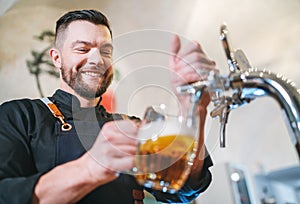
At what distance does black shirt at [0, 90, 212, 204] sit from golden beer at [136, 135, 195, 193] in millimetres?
241

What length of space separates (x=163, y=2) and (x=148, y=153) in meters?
1.47

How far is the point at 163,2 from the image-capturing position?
5.92 ft

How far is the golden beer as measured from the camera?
0.45 metres

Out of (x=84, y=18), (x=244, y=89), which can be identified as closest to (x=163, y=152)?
(x=244, y=89)

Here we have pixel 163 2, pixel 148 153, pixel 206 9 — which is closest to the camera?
pixel 148 153

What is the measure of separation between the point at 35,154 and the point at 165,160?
391mm

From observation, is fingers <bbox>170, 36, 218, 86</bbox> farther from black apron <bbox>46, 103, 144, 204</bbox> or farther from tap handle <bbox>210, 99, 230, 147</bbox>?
black apron <bbox>46, 103, 144, 204</bbox>

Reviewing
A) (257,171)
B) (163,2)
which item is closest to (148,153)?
(163,2)

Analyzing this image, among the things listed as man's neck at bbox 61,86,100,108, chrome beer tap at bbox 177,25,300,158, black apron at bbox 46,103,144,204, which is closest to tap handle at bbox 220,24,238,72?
A: chrome beer tap at bbox 177,25,300,158

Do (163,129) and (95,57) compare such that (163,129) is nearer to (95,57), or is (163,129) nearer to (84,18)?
(95,57)

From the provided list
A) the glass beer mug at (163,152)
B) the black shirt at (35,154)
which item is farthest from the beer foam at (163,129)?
the black shirt at (35,154)

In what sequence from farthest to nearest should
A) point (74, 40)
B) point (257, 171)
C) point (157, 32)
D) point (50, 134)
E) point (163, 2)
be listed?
1. point (257, 171)
2. point (163, 2)
3. point (74, 40)
4. point (50, 134)
5. point (157, 32)

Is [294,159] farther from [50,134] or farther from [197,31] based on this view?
[50,134]

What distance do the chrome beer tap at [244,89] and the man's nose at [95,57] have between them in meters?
0.42
